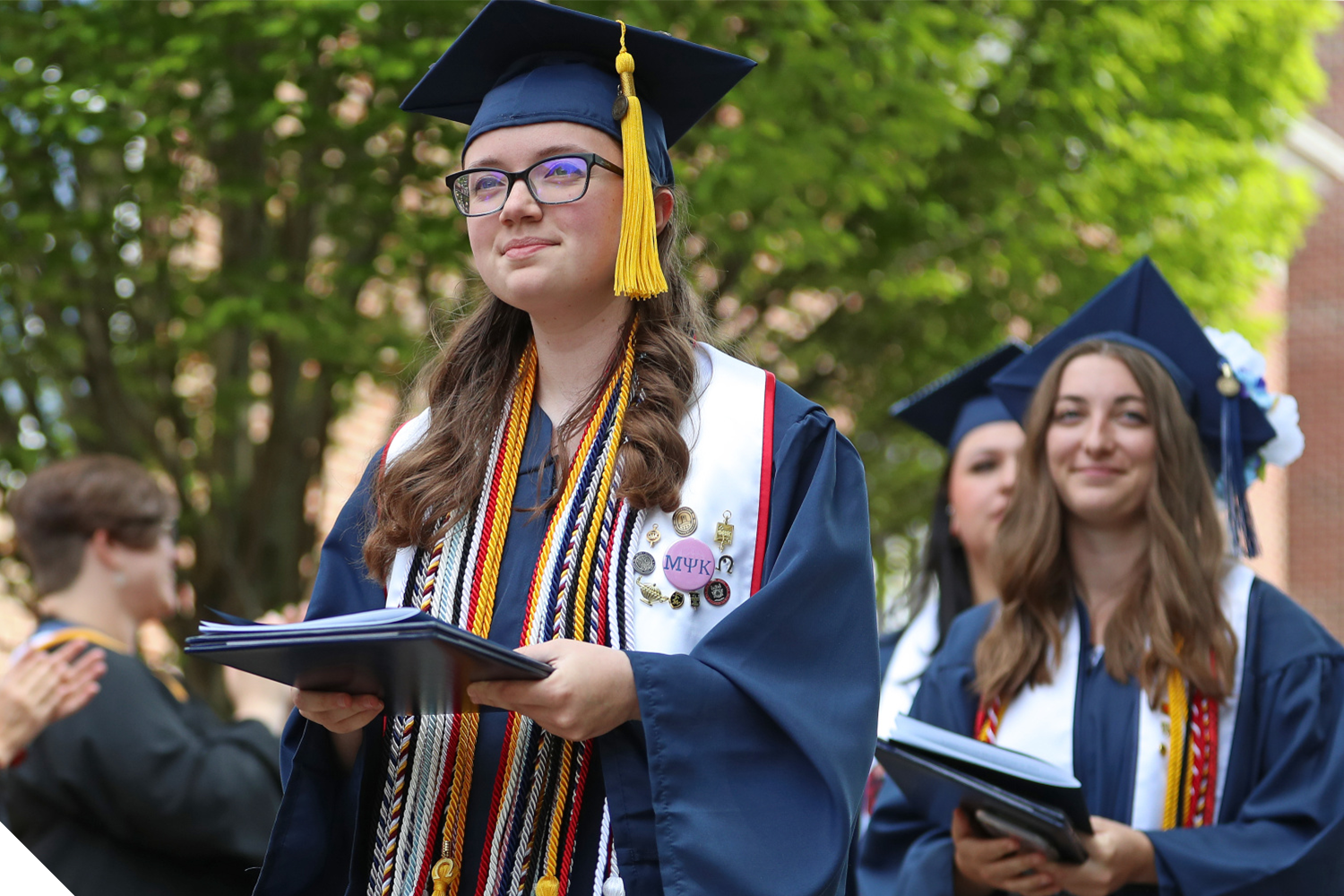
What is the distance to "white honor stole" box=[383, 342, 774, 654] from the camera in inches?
81.7

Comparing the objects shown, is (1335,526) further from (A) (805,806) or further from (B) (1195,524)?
(A) (805,806)

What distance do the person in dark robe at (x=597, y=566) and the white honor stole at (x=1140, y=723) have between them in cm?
119

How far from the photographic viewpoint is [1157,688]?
3049 millimetres

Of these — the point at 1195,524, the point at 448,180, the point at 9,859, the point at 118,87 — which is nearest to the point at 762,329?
the point at 118,87

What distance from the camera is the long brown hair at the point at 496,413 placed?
2.13 meters

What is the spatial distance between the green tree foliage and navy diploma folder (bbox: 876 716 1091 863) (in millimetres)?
2556

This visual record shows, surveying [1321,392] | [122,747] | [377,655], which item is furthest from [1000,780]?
[1321,392]

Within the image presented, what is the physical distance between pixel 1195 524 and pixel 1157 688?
413 millimetres

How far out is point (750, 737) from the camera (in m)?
1.97

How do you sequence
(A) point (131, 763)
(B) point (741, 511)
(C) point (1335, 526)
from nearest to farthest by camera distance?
1. (B) point (741, 511)
2. (A) point (131, 763)
3. (C) point (1335, 526)

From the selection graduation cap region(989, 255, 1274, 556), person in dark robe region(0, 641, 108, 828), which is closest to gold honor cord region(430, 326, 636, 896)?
graduation cap region(989, 255, 1274, 556)

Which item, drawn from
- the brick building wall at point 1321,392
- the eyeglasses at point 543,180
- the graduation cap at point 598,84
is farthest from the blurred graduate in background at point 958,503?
the brick building wall at point 1321,392

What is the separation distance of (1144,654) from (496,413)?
158 cm

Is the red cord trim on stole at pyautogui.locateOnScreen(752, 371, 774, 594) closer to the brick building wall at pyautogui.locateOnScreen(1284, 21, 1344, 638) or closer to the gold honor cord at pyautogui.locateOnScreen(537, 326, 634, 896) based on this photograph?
the gold honor cord at pyautogui.locateOnScreen(537, 326, 634, 896)
